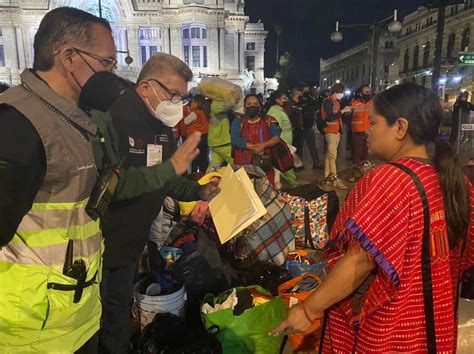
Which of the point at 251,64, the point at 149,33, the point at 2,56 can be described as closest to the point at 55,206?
the point at 149,33

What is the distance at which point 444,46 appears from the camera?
4600 centimetres

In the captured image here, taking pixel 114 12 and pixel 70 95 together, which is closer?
pixel 70 95

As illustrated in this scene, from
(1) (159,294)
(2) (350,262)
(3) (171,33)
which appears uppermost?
(3) (171,33)

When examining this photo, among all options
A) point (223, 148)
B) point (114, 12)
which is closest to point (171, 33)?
point (114, 12)

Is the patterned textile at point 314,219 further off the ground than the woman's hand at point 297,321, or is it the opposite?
the woman's hand at point 297,321

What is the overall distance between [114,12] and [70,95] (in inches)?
2967

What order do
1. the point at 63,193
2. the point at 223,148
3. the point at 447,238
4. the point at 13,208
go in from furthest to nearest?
the point at 223,148 < the point at 447,238 < the point at 63,193 < the point at 13,208

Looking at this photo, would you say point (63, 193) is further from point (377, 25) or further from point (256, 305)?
point (377, 25)

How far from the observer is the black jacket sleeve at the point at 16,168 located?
122 cm

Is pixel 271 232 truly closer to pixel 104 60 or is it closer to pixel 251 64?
pixel 104 60

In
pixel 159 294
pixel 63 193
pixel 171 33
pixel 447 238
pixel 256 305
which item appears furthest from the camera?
pixel 171 33

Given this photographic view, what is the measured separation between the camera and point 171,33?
6788cm

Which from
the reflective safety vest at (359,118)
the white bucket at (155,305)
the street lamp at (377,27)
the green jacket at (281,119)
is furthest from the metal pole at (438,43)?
the white bucket at (155,305)

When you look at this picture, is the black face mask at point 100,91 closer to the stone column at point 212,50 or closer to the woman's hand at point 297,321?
the woman's hand at point 297,321
